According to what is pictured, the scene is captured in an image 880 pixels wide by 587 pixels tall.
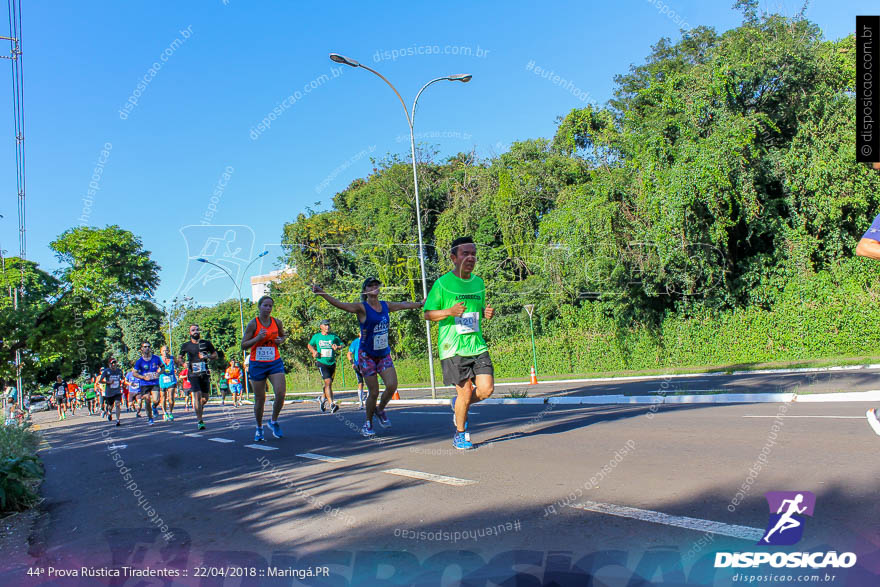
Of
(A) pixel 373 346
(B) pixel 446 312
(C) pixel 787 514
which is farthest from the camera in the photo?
(A) pixel 373 346

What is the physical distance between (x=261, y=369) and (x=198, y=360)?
407 centimetres

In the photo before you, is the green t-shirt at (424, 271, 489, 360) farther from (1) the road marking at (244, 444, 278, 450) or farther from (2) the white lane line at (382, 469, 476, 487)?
(1) the road marking at (244, 444, 278, 450)

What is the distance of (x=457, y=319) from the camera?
7.13 metres

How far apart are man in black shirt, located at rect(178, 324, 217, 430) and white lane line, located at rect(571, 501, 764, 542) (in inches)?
395

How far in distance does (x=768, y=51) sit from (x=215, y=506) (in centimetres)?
2498

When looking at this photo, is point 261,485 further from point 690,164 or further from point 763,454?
point 690,164

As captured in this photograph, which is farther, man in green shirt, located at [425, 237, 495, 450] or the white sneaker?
man in green shirt, located at [425, 237, 495, 450]

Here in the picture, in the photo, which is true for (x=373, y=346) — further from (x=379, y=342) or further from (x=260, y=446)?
(x=260, y=446)

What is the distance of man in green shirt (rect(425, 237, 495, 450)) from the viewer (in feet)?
23.2

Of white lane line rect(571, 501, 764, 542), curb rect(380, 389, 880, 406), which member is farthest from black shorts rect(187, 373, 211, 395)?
white lane line rect(571, 501, 764, 542)

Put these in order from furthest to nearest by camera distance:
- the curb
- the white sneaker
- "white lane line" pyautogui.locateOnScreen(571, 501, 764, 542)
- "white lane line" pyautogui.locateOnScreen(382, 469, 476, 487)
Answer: the curb → "white lane line" pyautogui.locateOnScreen(382, 469, 476, 487) → the white sneaker → "white lane line" pyautogui.locateOnScreen(571, 501, 764, 542)

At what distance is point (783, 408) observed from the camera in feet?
31.5

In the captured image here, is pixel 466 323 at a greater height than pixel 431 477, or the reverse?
pixel 466 323

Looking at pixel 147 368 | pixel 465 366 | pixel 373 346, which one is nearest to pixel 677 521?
pixel 465 366
